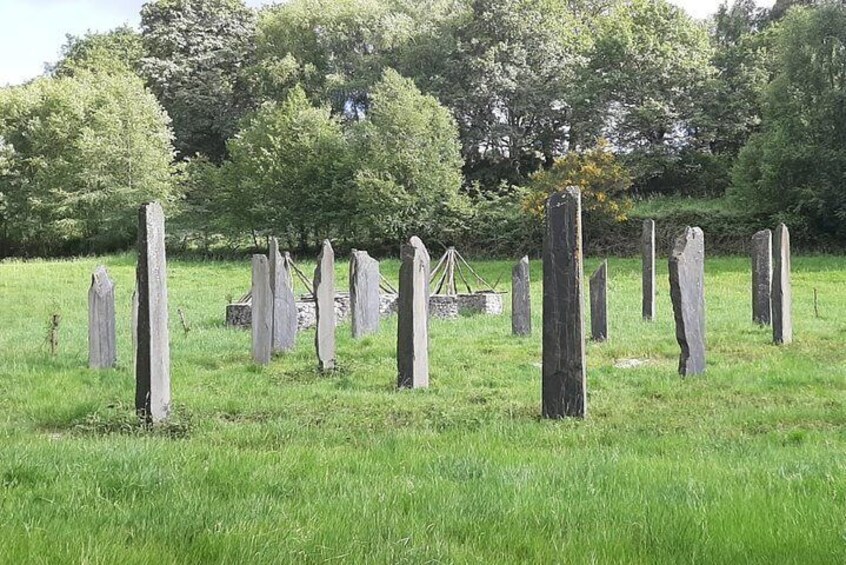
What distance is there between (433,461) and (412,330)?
4.42m

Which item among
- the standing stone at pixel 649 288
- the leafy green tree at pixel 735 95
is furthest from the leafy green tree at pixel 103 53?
the standing stone at pixel 649 288

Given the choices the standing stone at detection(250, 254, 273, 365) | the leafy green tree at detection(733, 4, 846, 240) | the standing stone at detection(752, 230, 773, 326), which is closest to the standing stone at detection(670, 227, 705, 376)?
the standing stone at detection(752, 230, 773, 326)

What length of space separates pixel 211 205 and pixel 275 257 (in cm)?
3546

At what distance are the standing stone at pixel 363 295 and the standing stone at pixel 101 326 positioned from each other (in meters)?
5.48

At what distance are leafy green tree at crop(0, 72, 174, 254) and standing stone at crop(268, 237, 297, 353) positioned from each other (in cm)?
3377

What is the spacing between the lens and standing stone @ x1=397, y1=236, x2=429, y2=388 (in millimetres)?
10031

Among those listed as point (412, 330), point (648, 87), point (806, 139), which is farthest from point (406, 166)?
point (412, 330)

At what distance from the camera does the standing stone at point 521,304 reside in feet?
53.0

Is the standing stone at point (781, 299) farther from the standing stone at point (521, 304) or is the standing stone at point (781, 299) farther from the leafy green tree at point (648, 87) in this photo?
the leafy green tree at point (648, 87)

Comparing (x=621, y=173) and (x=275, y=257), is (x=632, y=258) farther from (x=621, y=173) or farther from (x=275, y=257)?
(x=275, y=257)

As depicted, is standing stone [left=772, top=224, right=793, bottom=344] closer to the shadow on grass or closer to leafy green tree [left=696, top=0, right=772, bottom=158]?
the shadow on grass

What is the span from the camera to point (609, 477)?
5.14m

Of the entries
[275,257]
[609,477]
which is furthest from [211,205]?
[609,477]

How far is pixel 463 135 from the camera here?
5044 cm
